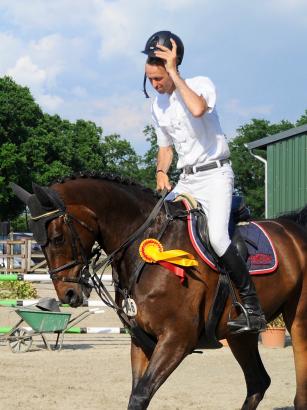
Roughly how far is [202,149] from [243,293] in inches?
43.8

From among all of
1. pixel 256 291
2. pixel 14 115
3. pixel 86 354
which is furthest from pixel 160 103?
pixel 14 115

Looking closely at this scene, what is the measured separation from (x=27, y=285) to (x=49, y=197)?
12546mm

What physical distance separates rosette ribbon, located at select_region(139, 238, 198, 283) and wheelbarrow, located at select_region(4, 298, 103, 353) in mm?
5995

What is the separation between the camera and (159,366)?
17.5 ft

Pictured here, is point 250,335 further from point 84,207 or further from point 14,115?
point 14,115

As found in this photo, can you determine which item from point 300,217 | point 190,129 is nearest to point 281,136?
point 300,217

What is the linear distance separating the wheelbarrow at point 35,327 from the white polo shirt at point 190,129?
231 inches

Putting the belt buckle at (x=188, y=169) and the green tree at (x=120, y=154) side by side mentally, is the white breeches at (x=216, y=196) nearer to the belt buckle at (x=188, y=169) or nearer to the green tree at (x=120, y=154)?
the belt buckle at (x=188, y=169)

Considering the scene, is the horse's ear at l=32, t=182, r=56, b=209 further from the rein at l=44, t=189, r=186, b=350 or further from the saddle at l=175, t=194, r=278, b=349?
the saddle at l=175, t=194, r=278, b=349

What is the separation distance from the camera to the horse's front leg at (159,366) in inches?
208

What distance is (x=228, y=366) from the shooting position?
10.6 m

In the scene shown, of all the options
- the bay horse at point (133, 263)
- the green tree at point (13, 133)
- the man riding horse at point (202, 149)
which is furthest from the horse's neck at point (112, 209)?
the green tree at point (13, 133)

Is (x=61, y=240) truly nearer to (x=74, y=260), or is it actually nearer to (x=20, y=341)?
(x=74, y=260)

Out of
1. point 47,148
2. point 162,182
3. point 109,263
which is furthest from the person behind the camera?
point 47,148
